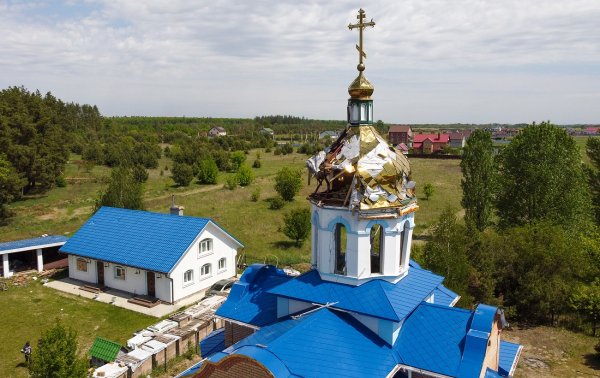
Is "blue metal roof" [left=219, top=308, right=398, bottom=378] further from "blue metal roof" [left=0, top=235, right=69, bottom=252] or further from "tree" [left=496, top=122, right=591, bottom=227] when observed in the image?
"blue metal roof" [left=0, top=235, right=69, bottom=252]

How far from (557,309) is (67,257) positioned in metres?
28.0

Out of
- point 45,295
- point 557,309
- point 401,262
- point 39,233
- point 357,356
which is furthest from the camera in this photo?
point 39,233

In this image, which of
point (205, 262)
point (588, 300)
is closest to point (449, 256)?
point (588, 300)

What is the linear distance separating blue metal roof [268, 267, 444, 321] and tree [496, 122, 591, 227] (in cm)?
1995

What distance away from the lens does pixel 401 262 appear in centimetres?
1271

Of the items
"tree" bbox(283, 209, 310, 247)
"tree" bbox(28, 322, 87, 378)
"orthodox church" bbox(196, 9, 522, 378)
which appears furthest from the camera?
"tree" bbox(283, 209, 310, 247)

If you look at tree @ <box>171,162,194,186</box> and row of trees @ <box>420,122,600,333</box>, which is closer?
row of trees @ <box>420,122,600,333</box>

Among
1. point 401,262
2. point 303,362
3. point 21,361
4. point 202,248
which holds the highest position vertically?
point 401,262

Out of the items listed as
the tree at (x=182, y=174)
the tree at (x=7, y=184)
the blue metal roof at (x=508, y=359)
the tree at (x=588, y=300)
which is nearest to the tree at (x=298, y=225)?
the tree at (x=588, y=300)

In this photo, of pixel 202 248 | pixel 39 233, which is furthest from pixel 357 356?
pixel 39 233

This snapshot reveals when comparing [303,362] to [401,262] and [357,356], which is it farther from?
[401,262]

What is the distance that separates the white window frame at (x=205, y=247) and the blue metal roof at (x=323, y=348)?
46.8 feet

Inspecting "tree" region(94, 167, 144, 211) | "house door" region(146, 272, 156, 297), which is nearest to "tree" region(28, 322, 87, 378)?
"house door" region(146, 272, 156, 297)

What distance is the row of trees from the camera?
2005 cm
